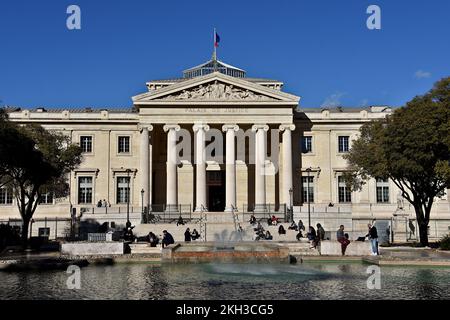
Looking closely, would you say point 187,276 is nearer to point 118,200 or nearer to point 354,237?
point 354,237

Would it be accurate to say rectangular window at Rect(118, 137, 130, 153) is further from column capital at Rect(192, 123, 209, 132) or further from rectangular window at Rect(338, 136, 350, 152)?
rectangular window at Rect(338, 136, 350, 152)

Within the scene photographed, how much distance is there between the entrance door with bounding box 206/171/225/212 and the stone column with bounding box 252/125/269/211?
5823mm

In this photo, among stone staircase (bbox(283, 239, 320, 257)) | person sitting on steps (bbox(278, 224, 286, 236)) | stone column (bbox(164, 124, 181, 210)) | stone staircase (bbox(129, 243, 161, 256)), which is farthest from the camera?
stone column (bbox(164, 124, 181, 210))

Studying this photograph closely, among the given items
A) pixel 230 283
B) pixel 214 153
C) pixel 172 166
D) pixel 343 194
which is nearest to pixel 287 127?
pixel 214 153

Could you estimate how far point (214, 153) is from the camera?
61.6 meters

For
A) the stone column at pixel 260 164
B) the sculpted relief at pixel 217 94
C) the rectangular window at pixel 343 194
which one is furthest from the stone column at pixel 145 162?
the rectangular window at pixel 343 194

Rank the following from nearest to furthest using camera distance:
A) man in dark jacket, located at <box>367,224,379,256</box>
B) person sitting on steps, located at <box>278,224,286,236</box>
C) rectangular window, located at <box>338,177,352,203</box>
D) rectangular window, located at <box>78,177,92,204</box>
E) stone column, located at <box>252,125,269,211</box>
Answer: man in dark jacket, located at <box>367,224,379,256</box> < person sitting on steps, located at <box>278,224,286,236</box> < stone column, located at <box>252,125,269,211</box> < rectangular window, located at <box>78,177,92,204</box> < rectangular window, located at <box>338,177,352,203</box>

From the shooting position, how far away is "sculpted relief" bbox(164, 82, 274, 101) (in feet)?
190

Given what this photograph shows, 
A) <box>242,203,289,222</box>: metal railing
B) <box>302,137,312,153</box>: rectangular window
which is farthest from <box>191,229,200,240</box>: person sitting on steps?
<box>302,137,312,153</box>: rectangular window

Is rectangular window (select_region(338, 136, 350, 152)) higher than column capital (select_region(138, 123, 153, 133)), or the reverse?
column capital (select_region(138, 123, 153, 133))

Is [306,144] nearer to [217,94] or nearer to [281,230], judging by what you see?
[217,94]

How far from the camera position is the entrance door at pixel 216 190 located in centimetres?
6181
